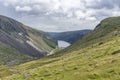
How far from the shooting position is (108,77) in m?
90.8

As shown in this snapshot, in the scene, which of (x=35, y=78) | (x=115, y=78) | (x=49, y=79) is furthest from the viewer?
(x=35, y=78)

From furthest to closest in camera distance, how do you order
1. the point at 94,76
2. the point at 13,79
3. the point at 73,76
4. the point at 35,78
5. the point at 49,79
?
the point at 13,79 < the point at 35,78 < the point at 49,79 < the point at 73,76 < the point at 94,76

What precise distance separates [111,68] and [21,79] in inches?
1676

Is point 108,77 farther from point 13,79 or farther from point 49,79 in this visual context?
point 13,79

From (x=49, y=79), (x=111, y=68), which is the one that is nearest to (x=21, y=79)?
(x=49, y=79)

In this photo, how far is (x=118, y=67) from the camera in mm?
98312

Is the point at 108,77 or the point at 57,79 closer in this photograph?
the point at 108,77

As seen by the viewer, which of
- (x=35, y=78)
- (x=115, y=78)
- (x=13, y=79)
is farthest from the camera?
(x=13, y=79)

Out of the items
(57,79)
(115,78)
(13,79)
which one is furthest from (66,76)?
(13,79)

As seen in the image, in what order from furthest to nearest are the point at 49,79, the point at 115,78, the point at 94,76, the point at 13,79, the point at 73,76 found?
the point at 13,79
the point at 49,79
the point at 73,76
the point at 94,76
the point at 115,78

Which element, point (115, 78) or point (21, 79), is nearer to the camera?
point (115, 78)

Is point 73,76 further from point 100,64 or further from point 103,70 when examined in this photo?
point 100,64

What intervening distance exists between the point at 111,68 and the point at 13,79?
1870 inches

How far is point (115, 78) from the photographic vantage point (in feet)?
287
